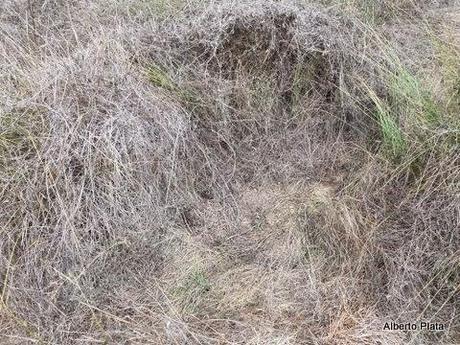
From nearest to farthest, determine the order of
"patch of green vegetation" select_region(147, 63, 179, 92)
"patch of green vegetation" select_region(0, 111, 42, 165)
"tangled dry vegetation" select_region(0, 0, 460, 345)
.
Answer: "tangled dry vegetation" select_region(0, 0, 460, 345), "patch of green vegetation" select_region(0, 111, 42, 165), "patch of green vegetation" select_region(147, 63, 179, 92)

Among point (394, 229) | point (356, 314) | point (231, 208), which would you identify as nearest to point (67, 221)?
point (231, 208)

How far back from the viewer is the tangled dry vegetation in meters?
1.71

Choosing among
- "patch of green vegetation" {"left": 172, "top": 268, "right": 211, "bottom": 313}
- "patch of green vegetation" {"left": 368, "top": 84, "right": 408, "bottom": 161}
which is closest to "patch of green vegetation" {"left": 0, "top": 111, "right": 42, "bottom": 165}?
"patch of green vegetation" {"left": 172, "top": 268, "right": 211, "bottom": 313}

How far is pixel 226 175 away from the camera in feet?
7.16

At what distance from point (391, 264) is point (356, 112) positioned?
2.67ft

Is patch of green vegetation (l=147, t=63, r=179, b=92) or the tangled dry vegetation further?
patch of green vegetation (l=147, t=63, r=179, b=92)

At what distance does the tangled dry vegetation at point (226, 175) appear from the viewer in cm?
171

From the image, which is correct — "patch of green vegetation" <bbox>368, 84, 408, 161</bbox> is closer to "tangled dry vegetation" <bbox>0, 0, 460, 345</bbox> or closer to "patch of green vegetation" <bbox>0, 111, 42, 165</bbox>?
"tangled dry vegetation" <bbox>0, 0, 460, 345</bbox>

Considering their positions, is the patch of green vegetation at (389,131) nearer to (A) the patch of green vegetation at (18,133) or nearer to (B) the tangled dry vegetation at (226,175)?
(B) the tangled dry vegetation at (226,175)

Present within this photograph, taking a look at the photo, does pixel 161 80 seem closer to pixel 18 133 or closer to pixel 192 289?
pixel 18 133

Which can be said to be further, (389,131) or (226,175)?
(226,175)

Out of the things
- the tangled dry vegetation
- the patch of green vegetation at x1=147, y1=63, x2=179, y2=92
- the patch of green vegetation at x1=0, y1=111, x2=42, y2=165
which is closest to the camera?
the tangled dry vegetation

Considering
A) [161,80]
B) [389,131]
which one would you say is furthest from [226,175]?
[389,131]

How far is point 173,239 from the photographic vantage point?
194 centimetres
